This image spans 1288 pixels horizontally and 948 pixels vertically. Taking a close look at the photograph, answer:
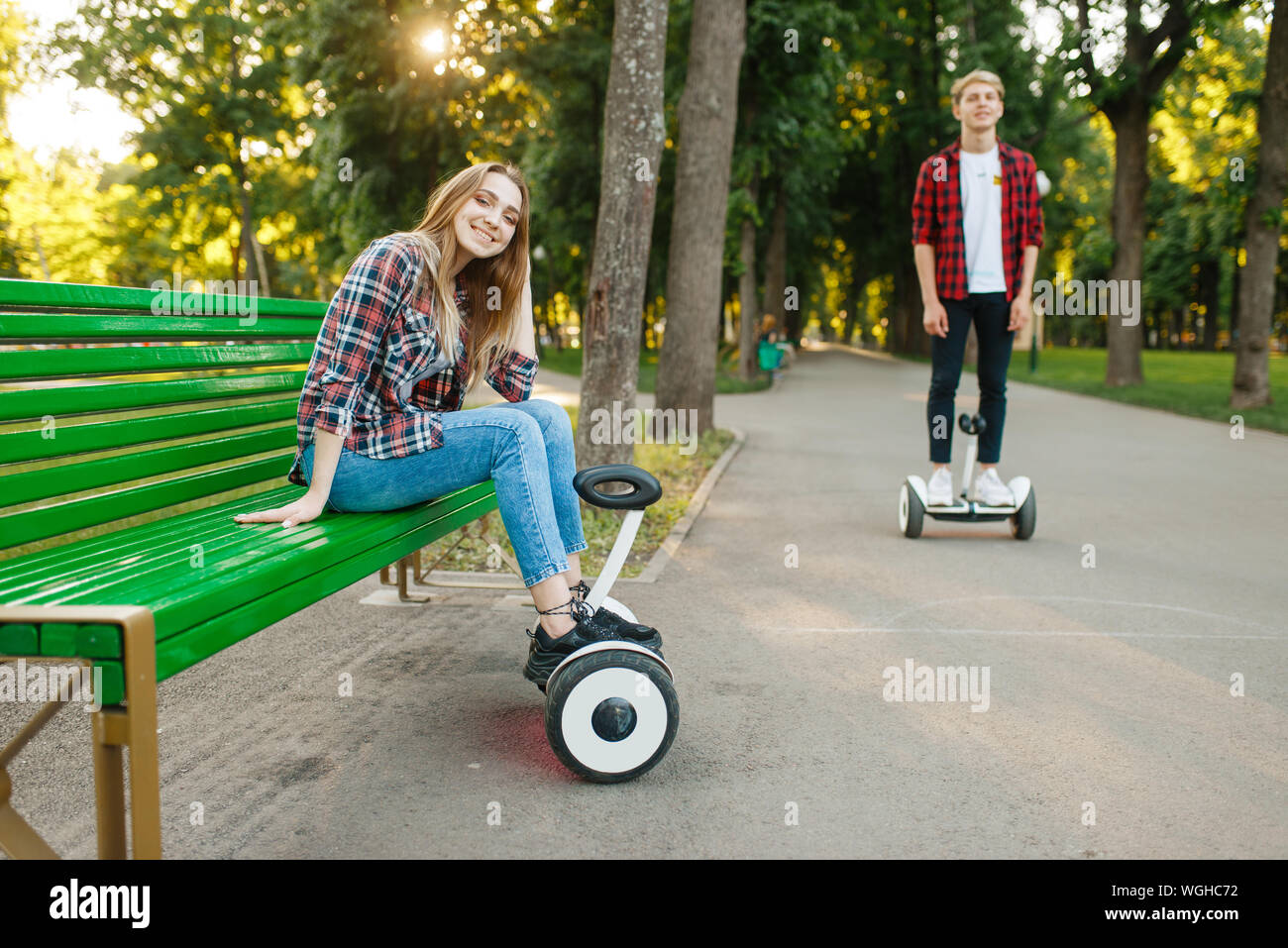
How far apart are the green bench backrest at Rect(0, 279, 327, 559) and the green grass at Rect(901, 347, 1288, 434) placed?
6.96 metres

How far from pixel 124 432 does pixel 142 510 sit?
0.23 m

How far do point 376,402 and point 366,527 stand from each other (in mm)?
441

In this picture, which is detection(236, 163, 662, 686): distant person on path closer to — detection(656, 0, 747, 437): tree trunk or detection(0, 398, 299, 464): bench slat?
detection(0, 398, 299, 464): bench slat

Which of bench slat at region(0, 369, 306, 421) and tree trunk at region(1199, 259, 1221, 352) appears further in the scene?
tree trunk at region(1199, 259, 1221, 352)

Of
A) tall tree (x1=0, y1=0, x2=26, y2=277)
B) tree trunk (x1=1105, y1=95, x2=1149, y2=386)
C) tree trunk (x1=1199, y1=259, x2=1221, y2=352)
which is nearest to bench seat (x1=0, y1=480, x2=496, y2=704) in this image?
tree trunk (x1=1105, y1=95, x2=1149, y2=386)

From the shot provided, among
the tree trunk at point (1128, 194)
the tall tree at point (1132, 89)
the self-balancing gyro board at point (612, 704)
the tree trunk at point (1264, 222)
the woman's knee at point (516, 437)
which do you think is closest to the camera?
the self-balancing gyro board at point (612, 704)

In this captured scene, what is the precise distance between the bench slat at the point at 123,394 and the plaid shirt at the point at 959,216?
3.89 m

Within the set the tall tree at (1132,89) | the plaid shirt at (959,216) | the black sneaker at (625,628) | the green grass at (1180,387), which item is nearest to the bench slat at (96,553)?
the black sneaker at (625,628)

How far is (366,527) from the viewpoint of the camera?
287 cm

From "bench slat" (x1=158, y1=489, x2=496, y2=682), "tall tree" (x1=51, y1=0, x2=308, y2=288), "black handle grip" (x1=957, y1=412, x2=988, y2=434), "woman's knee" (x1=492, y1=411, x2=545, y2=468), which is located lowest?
"bench slat" (x1=158, y1=489, x2=496, y2=682)

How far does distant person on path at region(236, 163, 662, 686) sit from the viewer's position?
291 cm

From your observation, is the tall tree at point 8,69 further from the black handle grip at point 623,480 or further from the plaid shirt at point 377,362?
the black handle grip at point 623,480

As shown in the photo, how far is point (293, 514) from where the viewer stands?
2865 millimetres

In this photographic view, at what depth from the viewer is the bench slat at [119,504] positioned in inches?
97.9
